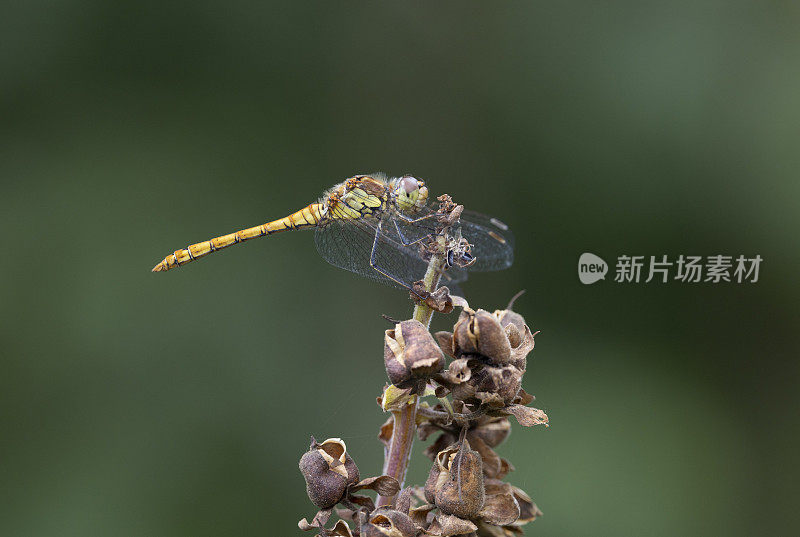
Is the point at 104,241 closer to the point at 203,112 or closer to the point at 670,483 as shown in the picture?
the point at 203,112

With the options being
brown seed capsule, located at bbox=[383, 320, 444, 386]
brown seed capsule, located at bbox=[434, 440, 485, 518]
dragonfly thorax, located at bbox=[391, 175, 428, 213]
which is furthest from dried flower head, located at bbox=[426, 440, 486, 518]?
dragonfly thorax, located at bbox=[391, 175, 428, 213]

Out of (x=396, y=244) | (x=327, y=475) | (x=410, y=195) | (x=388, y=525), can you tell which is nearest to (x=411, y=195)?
(x=410, y=195)

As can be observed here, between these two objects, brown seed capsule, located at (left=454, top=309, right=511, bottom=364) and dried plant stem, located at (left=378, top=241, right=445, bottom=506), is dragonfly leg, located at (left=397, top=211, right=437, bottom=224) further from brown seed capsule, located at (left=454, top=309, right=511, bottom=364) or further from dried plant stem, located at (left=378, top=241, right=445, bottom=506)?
brown seed capsule, located at (left=454, top=309, right=511, bottom=364)

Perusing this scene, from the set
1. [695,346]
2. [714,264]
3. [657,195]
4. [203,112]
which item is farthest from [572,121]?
[203,112]

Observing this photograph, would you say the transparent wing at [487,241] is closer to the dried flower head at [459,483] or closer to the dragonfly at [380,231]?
the dragonfly at [380,231]

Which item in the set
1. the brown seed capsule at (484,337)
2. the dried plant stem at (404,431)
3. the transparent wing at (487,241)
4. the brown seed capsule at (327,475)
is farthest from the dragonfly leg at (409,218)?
the brown seed capsule at (327,475)
